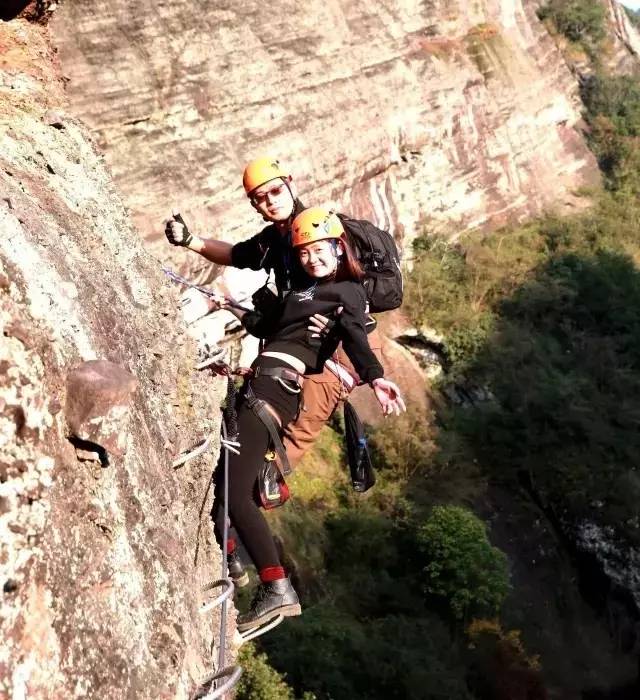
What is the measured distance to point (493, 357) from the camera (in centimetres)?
2042

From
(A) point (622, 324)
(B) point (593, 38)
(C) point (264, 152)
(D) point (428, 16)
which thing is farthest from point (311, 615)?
(B) point (593, 38)

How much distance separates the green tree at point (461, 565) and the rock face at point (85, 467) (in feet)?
38.4

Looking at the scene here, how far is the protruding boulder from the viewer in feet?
7.53

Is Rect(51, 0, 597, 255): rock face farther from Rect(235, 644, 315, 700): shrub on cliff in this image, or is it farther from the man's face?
the man's face

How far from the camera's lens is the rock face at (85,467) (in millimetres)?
2033

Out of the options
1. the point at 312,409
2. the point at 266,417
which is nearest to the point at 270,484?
the point at 266,417

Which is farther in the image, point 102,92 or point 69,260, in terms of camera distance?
point 102,92

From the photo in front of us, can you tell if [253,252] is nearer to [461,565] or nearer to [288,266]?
[288,266]

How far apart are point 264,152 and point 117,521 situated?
1408cm

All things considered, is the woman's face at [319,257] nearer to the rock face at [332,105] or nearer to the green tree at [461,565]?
the rock face at [332,105]

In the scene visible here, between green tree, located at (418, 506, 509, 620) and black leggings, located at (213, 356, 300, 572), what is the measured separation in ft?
37.8

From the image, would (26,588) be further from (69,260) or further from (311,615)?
(311,615)

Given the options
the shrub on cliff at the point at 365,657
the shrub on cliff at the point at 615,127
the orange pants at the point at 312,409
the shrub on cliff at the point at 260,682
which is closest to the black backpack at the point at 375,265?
the orange pants at the point at 312,409

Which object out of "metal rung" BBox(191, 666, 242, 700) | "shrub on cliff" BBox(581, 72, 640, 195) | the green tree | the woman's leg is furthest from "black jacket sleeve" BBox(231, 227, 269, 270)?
"shrub on cliff" BBox(581, 72, 640, 195)
